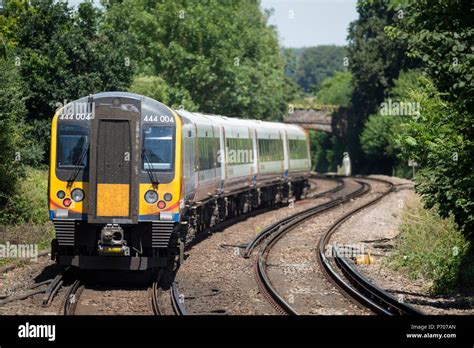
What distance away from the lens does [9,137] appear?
69.7ft

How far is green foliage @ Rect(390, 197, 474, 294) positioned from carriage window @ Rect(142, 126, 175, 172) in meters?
5.33

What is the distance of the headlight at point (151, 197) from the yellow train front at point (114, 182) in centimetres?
1

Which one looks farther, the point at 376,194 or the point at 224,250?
the point at 376,194

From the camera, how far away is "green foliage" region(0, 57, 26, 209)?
21.0 meters

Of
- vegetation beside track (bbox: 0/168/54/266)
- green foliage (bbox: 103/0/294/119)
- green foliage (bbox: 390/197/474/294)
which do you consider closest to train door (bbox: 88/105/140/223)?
vegetation beside track (bbox: 0/168/54/266)

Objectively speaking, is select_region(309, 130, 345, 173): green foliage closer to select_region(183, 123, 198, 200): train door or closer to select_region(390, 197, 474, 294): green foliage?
select_region(390, 197, 474, 294): green foliage

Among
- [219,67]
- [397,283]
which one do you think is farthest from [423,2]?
[219,67]

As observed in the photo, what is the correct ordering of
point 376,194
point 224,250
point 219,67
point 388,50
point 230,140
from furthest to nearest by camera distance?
1. point 388,50
2. point 219,67
3. point 376,194
4. point 230,140
5. point 224,250

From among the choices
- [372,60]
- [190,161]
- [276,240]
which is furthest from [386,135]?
[190,161]

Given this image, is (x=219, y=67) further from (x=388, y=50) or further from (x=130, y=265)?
(x=130, y=265)

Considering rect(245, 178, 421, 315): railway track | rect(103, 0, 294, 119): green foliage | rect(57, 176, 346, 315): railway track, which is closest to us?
rect(57, 176, 346, 315): railway track

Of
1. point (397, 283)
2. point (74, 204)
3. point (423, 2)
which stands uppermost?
point (423, 2)

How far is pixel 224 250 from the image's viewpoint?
69.4ft

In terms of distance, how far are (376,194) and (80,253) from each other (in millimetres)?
26369
